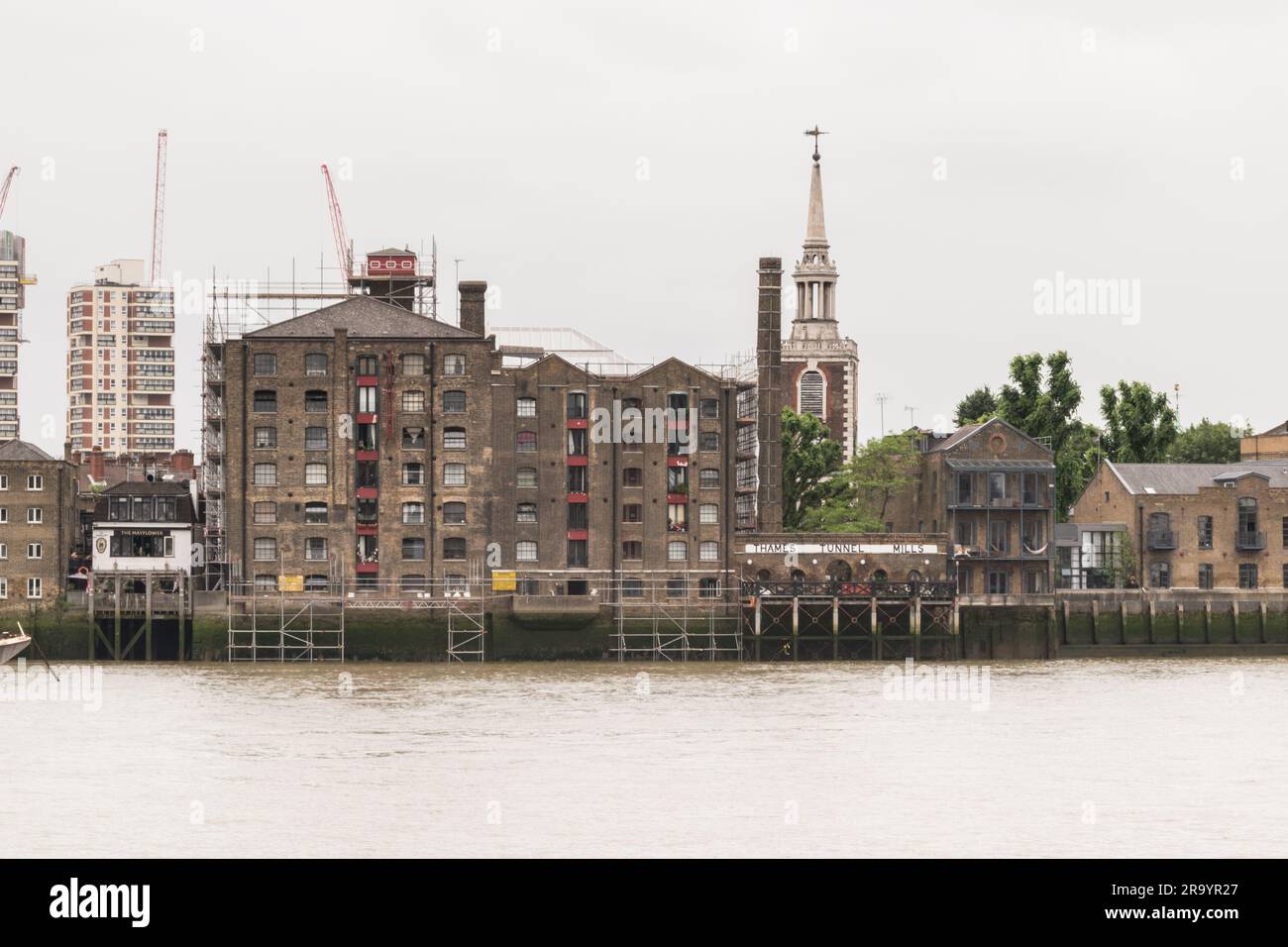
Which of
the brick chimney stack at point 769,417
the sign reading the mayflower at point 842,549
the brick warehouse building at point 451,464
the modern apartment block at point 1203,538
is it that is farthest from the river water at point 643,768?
the modern apartment block at point 1203,538

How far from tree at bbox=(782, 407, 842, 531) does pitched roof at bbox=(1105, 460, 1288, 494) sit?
15010 mm

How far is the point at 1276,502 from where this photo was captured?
108875 millimetres

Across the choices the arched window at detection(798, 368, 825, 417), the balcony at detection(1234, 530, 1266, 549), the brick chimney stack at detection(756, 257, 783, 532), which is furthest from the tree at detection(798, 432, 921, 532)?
the arched window at detection(798, 368, 825, 417)

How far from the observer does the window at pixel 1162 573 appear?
10906 centimetres

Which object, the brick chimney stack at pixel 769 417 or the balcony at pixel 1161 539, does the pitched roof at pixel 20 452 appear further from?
the balcony at pixel 1161 539

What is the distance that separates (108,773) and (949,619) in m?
51.5

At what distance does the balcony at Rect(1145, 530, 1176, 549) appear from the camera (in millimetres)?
108812

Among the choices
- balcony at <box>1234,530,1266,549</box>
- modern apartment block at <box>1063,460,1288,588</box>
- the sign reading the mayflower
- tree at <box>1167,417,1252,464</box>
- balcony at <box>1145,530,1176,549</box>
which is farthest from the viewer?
tree at <box>1167,417,1252,464</box>

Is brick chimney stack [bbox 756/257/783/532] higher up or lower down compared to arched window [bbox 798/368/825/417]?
lower down

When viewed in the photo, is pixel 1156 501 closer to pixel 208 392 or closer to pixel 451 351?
pixel 451 351

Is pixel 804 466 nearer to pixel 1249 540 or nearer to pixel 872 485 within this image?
pixel 872 485

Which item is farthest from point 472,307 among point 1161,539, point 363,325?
point 1161,539

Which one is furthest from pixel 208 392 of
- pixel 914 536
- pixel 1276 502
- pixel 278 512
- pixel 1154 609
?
pixel 1276 502

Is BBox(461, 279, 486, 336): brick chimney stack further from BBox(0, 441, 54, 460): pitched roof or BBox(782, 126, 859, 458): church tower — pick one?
BBox(782, 126, 859, 458): church tower
